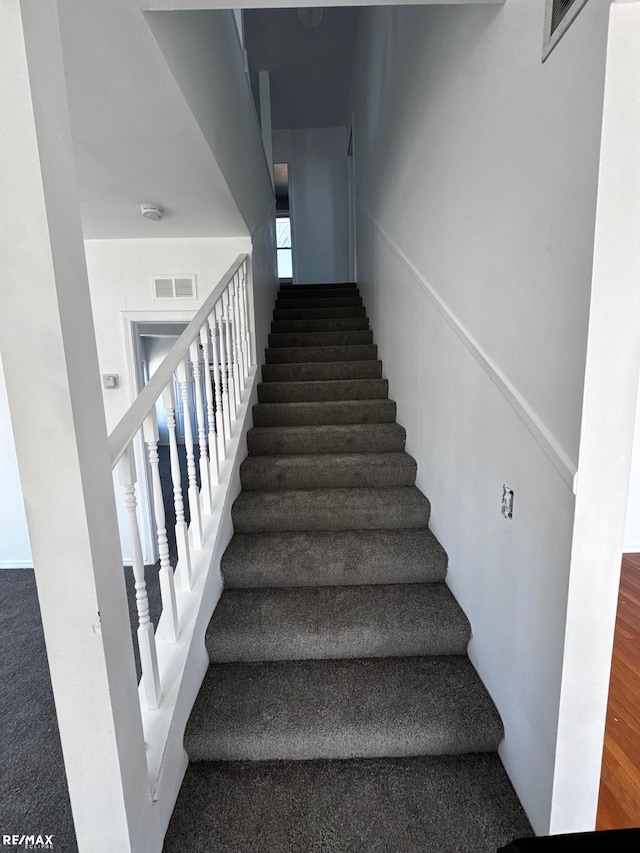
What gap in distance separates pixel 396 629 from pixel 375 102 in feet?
12.1

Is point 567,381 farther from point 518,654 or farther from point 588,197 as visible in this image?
point 518,654

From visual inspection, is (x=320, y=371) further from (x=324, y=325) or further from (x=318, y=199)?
(x=318, y=199)

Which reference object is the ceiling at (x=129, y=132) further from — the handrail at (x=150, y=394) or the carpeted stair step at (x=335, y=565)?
the carpeted stair step at (x=335, y=565)

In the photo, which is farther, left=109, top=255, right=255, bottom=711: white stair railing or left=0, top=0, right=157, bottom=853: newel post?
left=109, top=255, right=255, bottom=711: white stair railing

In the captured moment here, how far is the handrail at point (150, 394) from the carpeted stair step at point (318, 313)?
2.13 metres

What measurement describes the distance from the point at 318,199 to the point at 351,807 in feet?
22.0

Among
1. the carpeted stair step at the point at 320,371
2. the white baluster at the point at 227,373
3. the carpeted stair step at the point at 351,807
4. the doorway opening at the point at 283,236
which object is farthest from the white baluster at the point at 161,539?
the doorway opening at the point at 283,236

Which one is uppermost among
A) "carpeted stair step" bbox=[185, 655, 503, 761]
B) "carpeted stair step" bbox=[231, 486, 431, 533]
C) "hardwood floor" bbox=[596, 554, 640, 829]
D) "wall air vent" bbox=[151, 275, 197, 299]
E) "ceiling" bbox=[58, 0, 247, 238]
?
"ceiling" bbox=[58, 0, 247, 238]

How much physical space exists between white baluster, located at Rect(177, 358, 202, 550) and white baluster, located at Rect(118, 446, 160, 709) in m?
0.41

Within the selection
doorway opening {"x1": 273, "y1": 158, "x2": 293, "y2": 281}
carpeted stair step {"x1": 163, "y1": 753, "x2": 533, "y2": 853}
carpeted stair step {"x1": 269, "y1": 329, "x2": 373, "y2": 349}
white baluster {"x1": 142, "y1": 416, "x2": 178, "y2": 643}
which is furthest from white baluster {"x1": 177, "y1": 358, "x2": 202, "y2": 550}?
doorway opening {"x1": 273, "y1": 158, "x2": 293, "y2": 281}

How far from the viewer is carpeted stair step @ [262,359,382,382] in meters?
3.21

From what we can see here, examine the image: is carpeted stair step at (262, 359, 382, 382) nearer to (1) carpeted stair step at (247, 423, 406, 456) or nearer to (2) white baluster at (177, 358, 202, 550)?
(1) carpeted stair step at (247, 423, 406, 456)

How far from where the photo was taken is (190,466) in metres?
1.68

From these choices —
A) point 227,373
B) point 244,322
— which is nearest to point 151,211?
point 244,322
